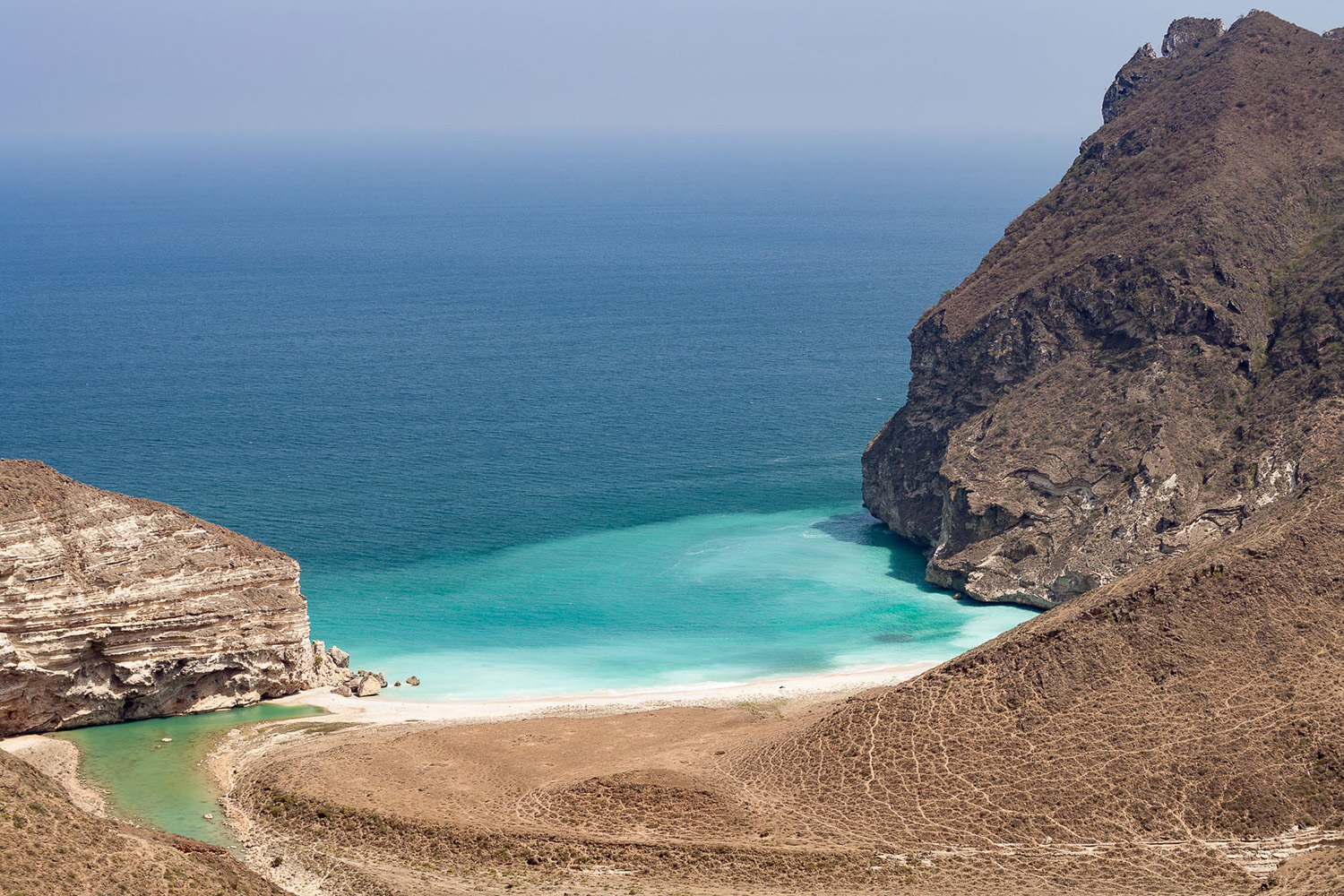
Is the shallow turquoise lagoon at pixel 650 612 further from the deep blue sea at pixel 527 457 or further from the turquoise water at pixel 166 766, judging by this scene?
the turquoise water at pixel 166 766

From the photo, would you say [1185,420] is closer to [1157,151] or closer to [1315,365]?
[1315,365]

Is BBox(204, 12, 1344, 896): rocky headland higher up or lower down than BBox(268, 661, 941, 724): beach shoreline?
higher up

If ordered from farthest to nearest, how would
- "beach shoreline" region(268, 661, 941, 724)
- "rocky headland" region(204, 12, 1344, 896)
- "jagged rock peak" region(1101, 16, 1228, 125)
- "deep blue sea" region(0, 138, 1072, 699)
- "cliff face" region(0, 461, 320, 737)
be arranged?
"jagged rock peak" region(1101, 16, 1228, 125)
"deep blue sea" region(0, 138, 1072, 699)
"beach shoreline" region(268, 661, 941, 724)
"cliff face" region(0, 461, 320, 737)
"rocky headland" region(204, 12, 1344, 896)

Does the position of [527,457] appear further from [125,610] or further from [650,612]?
[125,610]

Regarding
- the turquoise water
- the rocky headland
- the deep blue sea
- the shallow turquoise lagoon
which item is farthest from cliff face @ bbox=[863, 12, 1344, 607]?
the turquoise water

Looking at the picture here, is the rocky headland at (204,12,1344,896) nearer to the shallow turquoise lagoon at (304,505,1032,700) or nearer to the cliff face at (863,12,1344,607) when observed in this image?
the cliff face at (863,12,1344,607)

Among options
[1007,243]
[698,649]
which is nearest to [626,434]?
[1007,243]

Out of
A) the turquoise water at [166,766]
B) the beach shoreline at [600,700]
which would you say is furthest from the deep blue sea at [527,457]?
the turquoise water at [166,766]
